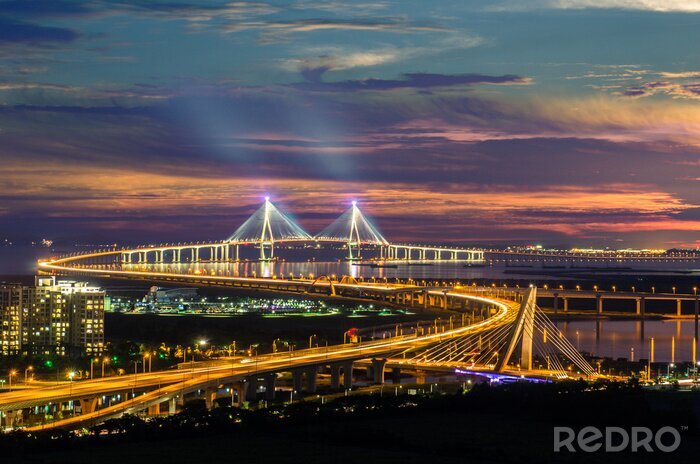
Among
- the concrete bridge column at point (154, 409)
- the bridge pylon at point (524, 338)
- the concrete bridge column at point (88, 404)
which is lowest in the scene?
the concrete bridge column at point (154, 409)

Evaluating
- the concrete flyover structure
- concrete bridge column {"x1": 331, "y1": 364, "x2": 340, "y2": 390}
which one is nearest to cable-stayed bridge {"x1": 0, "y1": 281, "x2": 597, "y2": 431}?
concrete bridge column {"x1": 331, "y1": 364, "x2": 340, "y2": 390}

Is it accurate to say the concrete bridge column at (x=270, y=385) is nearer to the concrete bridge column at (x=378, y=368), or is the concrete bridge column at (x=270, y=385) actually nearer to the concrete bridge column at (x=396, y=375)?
the concrete bridge column at (x=378, y=368)

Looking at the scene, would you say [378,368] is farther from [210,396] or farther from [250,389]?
[210,396]

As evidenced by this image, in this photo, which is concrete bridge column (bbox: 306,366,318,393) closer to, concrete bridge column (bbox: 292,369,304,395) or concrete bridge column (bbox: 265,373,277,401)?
concrete bridge column (bbox: 292,369,304,395)

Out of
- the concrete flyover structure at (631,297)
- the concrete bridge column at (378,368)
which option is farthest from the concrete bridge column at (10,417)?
the concrete flyover structure at (631,297)

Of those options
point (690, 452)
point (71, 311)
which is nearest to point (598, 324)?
point (71, 311)

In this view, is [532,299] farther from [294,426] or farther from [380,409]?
[294,426]

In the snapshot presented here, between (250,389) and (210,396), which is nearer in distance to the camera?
(210,396)

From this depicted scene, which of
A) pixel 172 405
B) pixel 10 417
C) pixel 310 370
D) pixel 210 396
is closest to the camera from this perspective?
pixel 10 417

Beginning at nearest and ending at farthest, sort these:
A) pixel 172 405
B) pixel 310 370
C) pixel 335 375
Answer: pixel 172 405
pixel 310 370
pixel 335 375

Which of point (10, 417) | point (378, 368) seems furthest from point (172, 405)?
point (378, 368)

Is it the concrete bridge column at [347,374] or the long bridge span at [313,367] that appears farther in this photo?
the concrete bridge column at [347,374]
